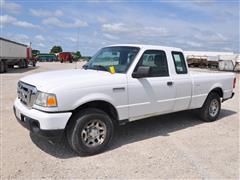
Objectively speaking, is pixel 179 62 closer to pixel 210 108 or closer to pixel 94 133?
pixel 210 108

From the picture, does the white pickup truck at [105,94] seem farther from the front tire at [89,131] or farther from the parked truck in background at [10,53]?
the parked truck in background at [10,53]

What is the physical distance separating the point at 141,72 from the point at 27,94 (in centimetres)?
208

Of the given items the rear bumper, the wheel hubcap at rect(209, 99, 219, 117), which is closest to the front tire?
the rear bumper

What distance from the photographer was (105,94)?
14.1ft

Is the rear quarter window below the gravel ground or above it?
above

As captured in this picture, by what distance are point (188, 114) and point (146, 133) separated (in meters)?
2.41

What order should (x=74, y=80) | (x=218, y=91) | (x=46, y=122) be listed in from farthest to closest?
(x=218, y=91) → (x=74, y=80) → (x=46, y=122)

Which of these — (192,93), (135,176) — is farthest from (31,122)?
(192,93)

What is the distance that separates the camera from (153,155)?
434cm

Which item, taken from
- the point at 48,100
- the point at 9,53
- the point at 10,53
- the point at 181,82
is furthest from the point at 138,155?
the point at 10,53

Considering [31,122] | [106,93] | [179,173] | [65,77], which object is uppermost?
A: [65,77]

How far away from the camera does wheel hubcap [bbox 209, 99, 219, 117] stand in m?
6.65

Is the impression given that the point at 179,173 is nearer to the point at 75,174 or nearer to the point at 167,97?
the point at 75,174

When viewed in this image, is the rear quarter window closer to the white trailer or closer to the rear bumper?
the rear bumper
